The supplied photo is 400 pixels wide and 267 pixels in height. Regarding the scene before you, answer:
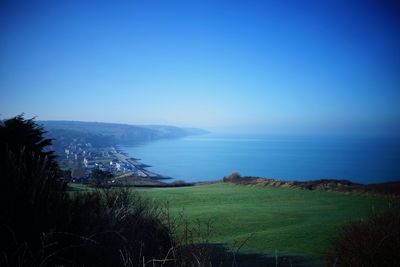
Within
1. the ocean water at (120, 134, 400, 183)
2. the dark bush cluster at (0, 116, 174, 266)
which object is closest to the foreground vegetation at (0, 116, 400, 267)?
the dark bush cluster at (0, 116, 174, 266)

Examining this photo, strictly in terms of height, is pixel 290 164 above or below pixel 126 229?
below

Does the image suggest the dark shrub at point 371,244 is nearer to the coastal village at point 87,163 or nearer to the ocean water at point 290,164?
the coastal village at point 87,163

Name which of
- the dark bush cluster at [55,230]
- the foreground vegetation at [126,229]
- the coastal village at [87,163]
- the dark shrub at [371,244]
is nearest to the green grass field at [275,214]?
the foreground vegetation at [126,229]

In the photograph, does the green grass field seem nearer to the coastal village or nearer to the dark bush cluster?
the dark bush cluster

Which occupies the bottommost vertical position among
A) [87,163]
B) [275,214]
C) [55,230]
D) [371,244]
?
[275,214]

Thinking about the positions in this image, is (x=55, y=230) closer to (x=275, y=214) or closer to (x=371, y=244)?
(x=371, y=244)

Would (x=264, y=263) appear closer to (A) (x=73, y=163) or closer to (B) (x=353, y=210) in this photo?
(B) (x=353, y=210)

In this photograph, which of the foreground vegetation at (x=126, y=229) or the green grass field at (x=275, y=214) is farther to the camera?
the green grass field at (x=275, y=214)

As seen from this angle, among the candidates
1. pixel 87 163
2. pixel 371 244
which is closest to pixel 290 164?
pixel 87 163
